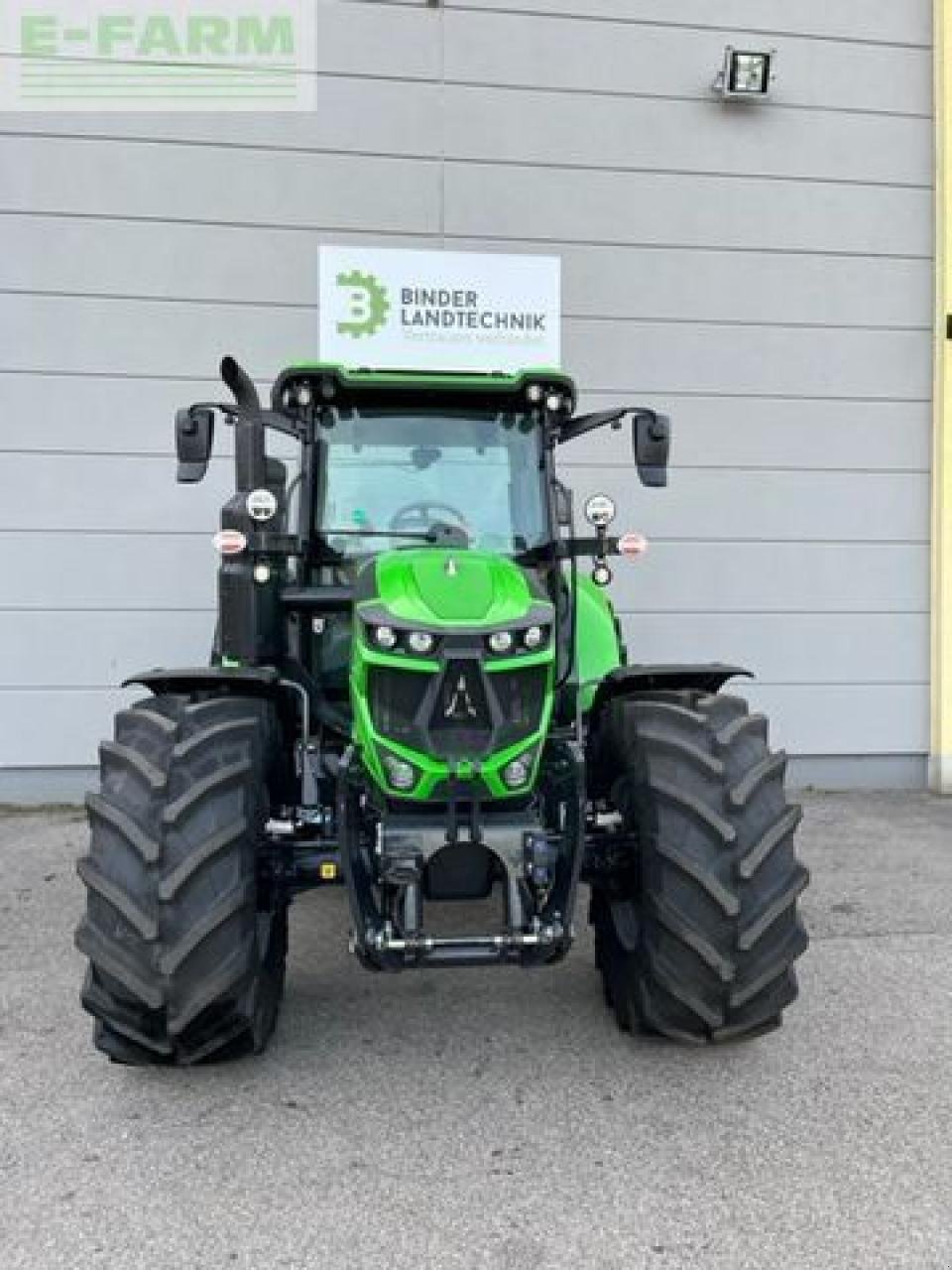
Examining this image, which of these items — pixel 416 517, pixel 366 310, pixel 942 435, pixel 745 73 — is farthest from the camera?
pixel 942 435

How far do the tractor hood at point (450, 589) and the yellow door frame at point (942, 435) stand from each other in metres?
5.01

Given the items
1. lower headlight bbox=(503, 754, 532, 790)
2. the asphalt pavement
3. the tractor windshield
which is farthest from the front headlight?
the asphalt pavement

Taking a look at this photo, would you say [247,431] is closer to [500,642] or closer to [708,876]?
[500,642]

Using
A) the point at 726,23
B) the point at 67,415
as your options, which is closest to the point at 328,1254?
the point at 67,415

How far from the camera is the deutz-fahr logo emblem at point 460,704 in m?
2.94

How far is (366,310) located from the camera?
693 cm

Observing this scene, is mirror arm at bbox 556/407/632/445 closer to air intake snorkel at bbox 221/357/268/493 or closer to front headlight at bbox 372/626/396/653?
air intake snorkel at bbox 221/357/268/493

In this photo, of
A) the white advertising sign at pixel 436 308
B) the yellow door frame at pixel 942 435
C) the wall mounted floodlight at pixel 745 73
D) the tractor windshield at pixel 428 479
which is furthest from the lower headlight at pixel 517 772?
the wall mounted floodlight at pixel 745 73

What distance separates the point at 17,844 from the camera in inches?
238

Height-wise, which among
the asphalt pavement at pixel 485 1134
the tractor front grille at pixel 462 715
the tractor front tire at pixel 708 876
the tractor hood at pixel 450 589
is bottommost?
the asphalt pavement at pixel 485 1134

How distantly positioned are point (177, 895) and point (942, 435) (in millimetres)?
6312

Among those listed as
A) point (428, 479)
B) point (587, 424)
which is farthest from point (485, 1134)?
point (587, 424)

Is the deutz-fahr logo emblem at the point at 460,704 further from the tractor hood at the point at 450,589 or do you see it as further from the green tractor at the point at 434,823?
the tractor hood at the point at 450,589

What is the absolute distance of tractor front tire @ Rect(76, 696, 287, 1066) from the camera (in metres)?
2.92
